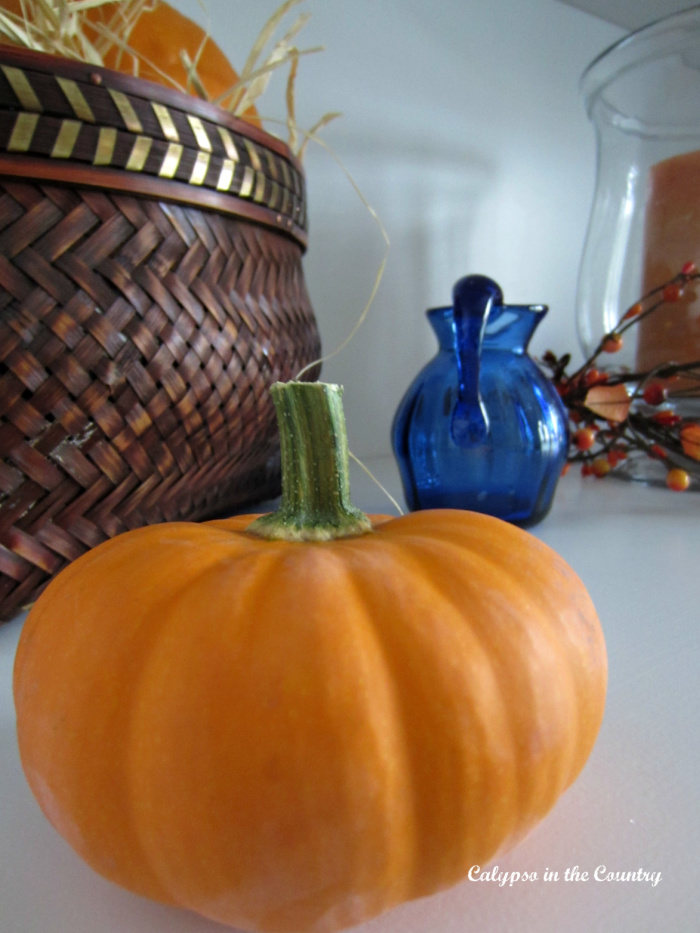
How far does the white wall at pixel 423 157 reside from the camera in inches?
38.1

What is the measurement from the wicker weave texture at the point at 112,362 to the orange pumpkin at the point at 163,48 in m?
0.16

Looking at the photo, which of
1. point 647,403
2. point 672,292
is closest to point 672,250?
point 672,292

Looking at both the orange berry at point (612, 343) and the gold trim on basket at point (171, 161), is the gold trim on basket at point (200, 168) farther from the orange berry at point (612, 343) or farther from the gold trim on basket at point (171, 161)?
the orange berry at point (612, 343)

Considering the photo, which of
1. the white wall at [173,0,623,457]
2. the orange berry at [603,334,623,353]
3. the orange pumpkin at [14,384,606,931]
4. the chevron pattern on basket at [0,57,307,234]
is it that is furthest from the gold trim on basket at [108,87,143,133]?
the orange berry at [603,334,623,353]

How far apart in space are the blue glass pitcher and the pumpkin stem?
0.34 meters

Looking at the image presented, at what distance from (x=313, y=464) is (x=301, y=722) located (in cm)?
13

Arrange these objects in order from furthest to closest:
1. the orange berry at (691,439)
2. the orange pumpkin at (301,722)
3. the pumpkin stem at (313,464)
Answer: the orange berry at (691,439), the pumpkin stem at (313,464), the orange pumpkin at (301,722)

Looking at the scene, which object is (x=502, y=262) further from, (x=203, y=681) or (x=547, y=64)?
(x=203, y=681)

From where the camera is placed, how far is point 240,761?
19 centimetres

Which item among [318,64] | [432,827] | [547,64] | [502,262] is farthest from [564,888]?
[547,64]

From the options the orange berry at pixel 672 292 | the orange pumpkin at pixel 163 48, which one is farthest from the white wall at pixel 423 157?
the orange berry at pixel 672 292

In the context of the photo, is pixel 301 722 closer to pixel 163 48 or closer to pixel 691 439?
pixel 163 48

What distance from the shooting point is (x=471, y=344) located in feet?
1.99

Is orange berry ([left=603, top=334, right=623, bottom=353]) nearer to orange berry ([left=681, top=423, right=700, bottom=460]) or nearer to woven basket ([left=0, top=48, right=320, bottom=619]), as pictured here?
orange berry ([left=681, top=423, right=700, bottom=460])
